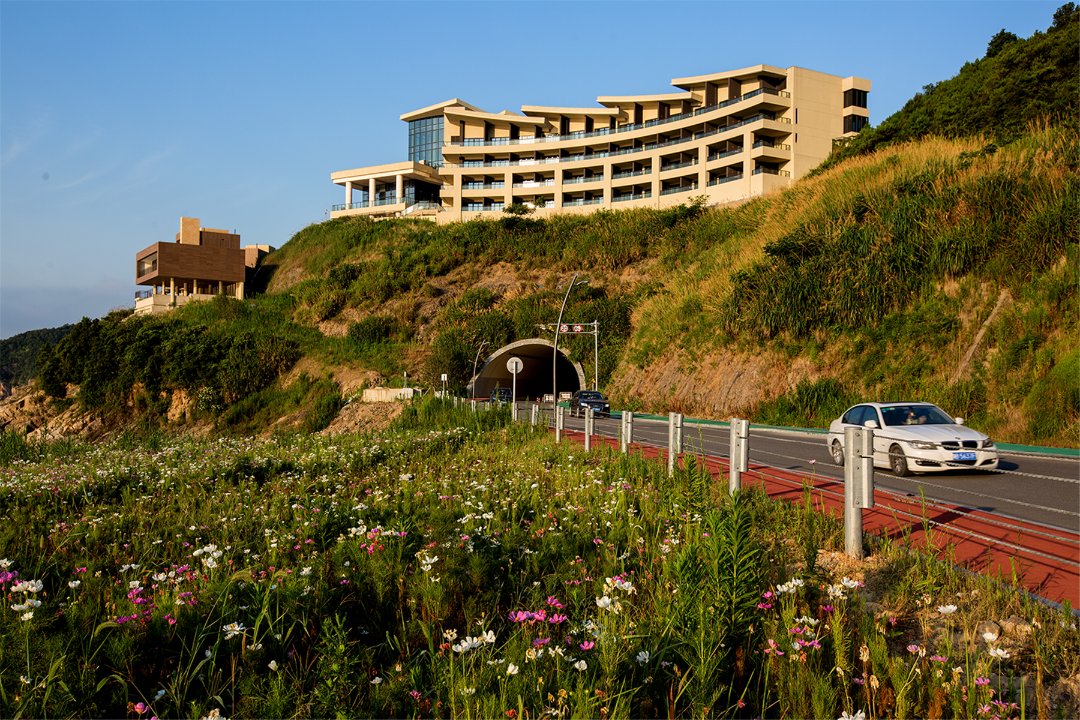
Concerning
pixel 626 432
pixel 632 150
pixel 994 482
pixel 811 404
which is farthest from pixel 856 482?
pixel 632 150

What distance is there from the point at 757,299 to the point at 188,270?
6348 cm

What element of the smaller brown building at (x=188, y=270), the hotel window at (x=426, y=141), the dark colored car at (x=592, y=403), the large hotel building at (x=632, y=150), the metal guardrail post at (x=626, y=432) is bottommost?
the dark colored car at (x=592, y=403)

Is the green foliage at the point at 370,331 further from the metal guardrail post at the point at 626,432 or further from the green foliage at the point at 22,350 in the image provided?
the green foliage at the point at 22,350

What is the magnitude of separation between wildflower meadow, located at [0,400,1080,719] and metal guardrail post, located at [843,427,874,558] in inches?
9.0

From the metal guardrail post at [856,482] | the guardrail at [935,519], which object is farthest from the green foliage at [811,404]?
the metal guardrail post at [856,482]

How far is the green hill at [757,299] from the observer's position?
23.9 m

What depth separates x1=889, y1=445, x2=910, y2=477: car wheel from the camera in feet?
44.9

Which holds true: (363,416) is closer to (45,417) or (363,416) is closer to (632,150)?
(45,417)

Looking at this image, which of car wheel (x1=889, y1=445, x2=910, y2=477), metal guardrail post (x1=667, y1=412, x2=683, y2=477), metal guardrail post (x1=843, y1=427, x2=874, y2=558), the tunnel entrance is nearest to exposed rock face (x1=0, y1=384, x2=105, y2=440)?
the tunnel entrance

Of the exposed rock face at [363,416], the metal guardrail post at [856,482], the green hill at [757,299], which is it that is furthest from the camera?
the exposed rock face at [363,416]

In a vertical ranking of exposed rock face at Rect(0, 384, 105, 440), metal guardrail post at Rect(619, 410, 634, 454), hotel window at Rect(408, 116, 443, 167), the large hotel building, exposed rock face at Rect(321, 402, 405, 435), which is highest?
hotel window at Rect(408, 116, 443, 167)

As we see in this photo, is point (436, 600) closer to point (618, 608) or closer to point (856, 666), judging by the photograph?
point (618, 608)

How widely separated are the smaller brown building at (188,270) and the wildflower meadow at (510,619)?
74.5 m

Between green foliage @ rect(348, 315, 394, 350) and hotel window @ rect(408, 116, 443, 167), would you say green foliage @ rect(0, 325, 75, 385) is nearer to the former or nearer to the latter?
hotel window @ rect(408, 116, 443, 167)
